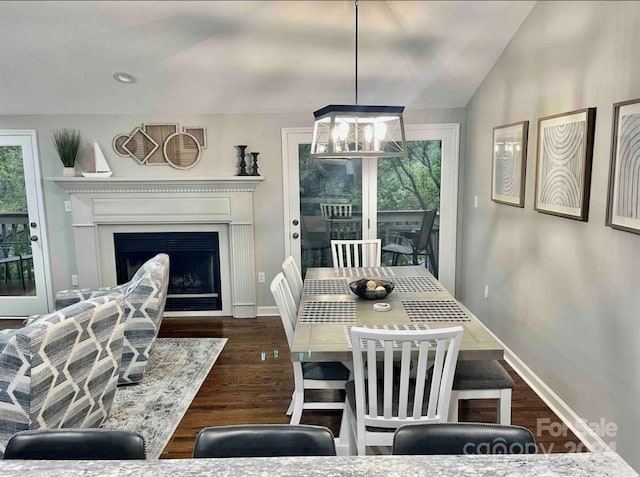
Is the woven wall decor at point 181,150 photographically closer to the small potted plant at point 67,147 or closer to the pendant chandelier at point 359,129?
the small potted plant at point 67,147

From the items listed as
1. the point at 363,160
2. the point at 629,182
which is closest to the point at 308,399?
the point at 629,182

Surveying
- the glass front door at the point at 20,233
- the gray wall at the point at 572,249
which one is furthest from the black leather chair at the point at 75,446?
the glass front door at the point at 20,233

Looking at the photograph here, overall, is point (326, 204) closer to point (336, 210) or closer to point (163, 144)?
point (336, 210)

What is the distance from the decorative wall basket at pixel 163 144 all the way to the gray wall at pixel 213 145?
2.3 inches

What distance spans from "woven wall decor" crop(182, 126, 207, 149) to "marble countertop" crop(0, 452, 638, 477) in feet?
12.8

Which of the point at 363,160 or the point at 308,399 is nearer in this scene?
the point at 308,399

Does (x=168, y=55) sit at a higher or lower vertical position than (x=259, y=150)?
higher

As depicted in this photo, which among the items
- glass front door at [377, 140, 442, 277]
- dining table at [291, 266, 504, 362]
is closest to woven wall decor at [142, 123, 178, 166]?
glass front door at [377, 140, 442, 277]

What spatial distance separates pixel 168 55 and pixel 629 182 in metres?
3.34

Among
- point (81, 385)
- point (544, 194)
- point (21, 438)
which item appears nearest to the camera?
point (21, 438)

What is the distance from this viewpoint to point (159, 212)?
15.1 ft

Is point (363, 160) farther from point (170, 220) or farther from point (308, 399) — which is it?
point (308, 399)

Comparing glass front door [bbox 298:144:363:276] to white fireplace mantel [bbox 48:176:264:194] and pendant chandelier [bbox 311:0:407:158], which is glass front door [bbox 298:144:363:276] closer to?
white fireplace mantel [bbox 48:176:264:194]

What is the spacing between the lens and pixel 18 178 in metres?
4.71
